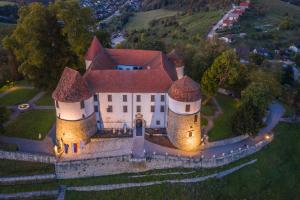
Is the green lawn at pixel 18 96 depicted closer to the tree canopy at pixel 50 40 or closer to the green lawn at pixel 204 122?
the tree canopy at pixel 50 40

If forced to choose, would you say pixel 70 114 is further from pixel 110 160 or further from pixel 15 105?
pixel 15 105

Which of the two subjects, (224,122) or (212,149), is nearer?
(212,149)

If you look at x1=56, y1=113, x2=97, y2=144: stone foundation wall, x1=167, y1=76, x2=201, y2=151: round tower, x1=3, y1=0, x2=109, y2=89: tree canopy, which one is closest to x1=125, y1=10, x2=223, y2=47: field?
x1=3, y1=0, x2=109, y2=89: tree canopy

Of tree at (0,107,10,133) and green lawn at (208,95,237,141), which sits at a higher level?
tree at (0,107,10,133)

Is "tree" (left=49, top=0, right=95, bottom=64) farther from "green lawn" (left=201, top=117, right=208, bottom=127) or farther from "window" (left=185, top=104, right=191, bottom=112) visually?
"green lawn" (left=201, top=117, right=208, bottom=127)

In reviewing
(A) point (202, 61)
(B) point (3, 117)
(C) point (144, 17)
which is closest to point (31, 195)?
(B) point (3, 117)

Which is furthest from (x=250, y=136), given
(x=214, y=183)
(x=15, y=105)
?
(x=15, y=105)

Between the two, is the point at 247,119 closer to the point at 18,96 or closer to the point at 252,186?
the point at 252,186
